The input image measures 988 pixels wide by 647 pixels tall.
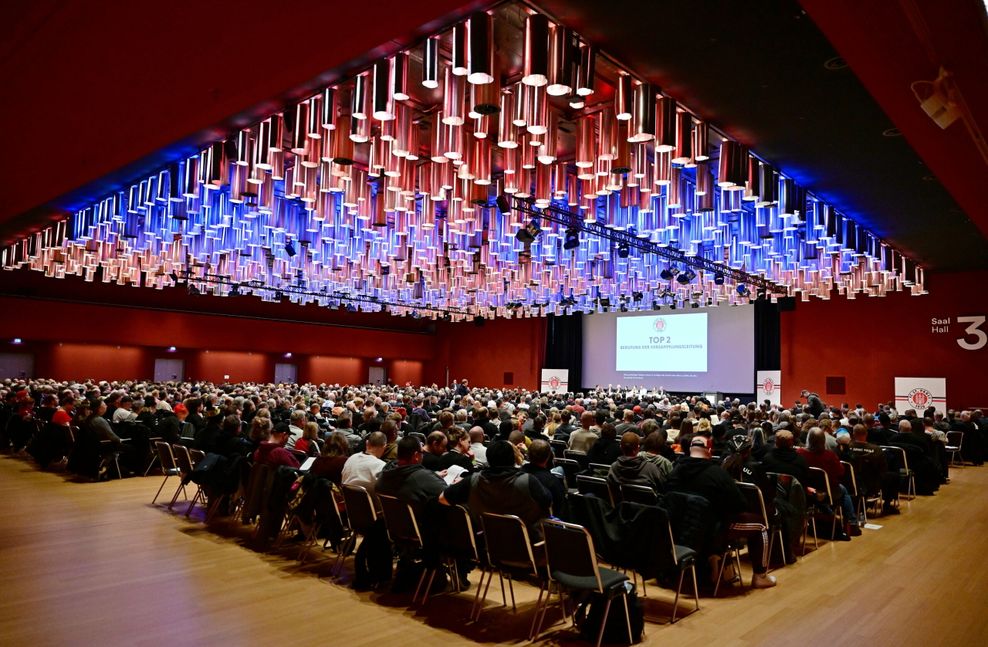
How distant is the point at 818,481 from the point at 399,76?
5757 mm

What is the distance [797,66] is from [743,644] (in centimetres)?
462

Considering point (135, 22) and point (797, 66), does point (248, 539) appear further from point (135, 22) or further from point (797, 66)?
point (797, 66)

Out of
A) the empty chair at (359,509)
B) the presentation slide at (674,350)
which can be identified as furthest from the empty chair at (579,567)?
the presentation slide at (674,350)

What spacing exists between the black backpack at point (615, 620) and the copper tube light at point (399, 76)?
13.5ft

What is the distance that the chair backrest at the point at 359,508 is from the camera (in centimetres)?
494

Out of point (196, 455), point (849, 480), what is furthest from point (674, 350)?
point (196, 455)

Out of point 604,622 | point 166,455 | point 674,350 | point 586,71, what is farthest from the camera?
point 674,350

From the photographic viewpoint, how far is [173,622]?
4.17 metres

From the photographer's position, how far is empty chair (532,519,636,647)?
12.3 ft

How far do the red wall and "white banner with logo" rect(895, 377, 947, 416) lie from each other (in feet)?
0.69

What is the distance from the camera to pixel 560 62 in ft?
15.1

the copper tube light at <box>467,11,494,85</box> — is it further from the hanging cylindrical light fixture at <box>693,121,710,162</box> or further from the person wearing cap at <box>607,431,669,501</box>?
the hanging cylindrical light fixture at <box>693,121,710,162</box>

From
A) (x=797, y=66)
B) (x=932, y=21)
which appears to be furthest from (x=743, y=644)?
(x=797, y=66)

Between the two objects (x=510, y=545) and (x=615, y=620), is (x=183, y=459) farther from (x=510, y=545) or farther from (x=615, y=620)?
(x=615, y=620)
